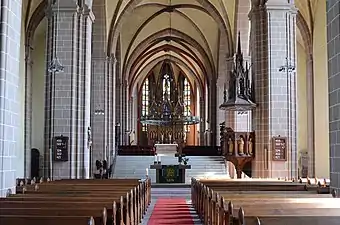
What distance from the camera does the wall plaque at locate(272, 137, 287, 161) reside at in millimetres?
14570

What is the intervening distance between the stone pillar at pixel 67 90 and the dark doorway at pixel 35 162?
8.07 meters

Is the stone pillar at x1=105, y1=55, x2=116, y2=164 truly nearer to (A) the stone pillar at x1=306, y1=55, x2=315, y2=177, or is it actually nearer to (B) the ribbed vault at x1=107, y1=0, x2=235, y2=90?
(B) the ribbed vault at x1=107, y1=0, x2=235, y2=90

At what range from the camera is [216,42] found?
95.0 ft

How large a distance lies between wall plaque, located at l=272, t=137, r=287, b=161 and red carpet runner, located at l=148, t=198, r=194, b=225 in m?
2.79

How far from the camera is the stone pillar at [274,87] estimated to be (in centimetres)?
1464

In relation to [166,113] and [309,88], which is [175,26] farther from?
Result: [309,88]

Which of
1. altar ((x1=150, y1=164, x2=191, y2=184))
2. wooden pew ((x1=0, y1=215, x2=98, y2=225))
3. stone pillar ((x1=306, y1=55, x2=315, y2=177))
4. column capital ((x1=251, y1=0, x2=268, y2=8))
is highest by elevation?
column capital ((x1=251, y1=0, x2=268, y2=8))

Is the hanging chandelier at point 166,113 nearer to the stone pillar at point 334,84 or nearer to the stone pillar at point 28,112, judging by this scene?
the stone pillar at point 28,112

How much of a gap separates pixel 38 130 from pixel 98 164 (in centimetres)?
459

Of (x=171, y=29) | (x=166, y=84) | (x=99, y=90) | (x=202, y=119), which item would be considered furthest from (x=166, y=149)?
(x=166, y=84)

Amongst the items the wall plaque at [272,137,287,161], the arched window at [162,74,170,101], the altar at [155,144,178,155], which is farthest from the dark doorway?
the arched window at [162,74,170,101]

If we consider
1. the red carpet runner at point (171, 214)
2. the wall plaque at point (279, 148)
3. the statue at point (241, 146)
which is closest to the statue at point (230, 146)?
the statue at point (241, 146)

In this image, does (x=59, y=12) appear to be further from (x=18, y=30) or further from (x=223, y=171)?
(x=223, y=171)

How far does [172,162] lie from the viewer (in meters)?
25.7
